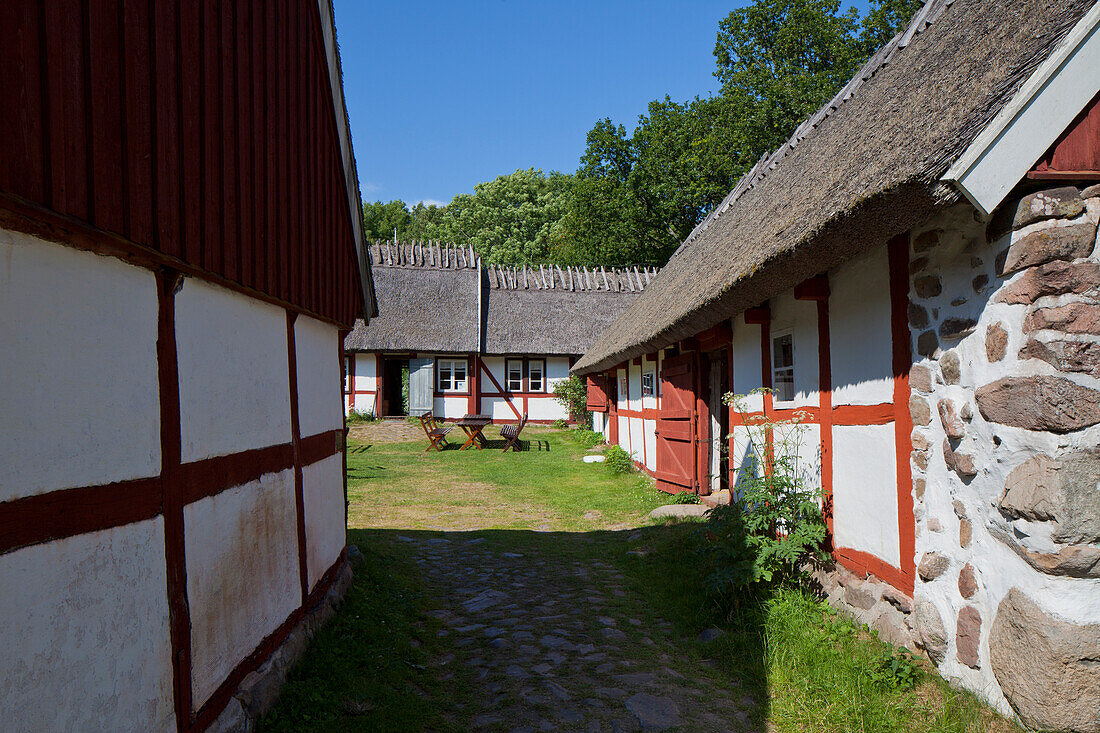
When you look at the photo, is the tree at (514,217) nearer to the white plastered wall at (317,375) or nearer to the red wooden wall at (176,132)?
the white plastered wall at (317,375)

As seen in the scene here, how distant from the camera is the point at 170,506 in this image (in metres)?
2.71

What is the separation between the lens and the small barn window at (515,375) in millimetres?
23922

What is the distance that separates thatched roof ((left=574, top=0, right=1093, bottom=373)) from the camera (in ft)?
10.3

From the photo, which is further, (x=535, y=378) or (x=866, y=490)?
(x=535, y=378)

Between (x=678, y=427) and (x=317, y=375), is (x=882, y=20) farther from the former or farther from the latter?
(x=317, y=375)

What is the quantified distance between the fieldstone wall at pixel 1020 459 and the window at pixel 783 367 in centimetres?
229

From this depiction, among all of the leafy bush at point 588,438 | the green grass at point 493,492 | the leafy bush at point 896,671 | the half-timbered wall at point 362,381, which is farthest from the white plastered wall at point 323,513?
the half-timbered wall at point 362,381

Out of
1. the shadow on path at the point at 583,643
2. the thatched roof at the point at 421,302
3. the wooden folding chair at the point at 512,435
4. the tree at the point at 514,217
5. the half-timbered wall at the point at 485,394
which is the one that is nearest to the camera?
the shadow on path at the point at 583,643

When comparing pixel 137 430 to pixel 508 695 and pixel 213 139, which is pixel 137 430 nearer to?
pixel 213 139

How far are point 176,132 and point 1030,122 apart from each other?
3.60 meters

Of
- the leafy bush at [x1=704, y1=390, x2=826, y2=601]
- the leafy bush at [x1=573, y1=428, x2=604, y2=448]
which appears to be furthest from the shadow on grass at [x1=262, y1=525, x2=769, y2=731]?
the leafy bush at [x1=573, y1=428, x2=604, y2=448]

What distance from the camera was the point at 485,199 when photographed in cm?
4656

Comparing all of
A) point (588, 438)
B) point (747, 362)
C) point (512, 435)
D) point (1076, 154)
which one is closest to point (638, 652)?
point (747, 362)

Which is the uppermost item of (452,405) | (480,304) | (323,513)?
(480,304)
